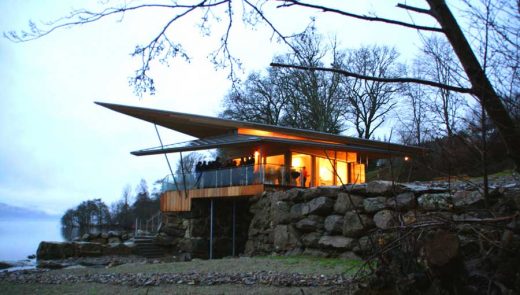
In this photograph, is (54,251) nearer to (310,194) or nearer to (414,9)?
(310,194)

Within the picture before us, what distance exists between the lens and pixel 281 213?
51.1ft

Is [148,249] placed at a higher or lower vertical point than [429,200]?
lower

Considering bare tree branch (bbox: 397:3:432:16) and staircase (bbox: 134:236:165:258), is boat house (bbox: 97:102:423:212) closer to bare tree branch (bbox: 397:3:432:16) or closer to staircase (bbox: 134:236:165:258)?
staircase (bbox: 134:236:165:258)

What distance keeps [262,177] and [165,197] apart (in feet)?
22.9

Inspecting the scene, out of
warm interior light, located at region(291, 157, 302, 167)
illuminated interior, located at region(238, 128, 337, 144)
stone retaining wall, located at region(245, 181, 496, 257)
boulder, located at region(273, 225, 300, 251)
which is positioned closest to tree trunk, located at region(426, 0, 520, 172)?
stone retaining wall, located at region(245, 181, 496, 257)

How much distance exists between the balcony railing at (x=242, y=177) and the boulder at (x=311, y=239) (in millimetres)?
5044

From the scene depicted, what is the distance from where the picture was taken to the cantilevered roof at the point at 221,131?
802 inches

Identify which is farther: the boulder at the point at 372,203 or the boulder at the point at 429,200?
the boulder at the point at 372,203

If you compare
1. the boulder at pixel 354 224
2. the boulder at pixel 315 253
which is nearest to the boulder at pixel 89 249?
the boulder at pixel 315 253

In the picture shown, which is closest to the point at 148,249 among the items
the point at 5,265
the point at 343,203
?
the point at 5,265

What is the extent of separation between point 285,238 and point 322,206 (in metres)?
2.02

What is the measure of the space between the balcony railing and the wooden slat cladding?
23 cm

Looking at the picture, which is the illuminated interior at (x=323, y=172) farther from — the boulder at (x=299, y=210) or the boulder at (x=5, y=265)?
the boulder at (x=5, y=265)

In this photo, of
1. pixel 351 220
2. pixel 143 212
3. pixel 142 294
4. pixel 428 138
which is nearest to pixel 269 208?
pixel 351 220
